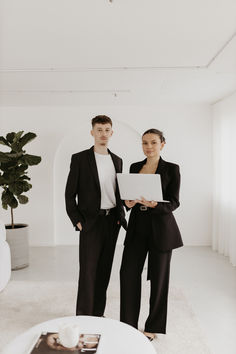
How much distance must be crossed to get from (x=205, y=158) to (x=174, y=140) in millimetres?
610

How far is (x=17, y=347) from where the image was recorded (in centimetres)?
153

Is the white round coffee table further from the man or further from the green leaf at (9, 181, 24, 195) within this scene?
the green leaf at (9, 181, 24, 195)

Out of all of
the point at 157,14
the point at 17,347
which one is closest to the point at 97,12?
the point at 157,14

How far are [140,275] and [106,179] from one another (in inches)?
31.8

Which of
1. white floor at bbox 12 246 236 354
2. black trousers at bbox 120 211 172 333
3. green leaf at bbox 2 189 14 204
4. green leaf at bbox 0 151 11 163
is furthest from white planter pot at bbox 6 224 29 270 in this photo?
black trousers at bbox 120 211 172 333

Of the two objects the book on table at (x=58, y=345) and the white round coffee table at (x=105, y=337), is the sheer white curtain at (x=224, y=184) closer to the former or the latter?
the white round coffee table at (x=105, y=337)

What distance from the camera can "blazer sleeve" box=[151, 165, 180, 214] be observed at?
2.36 metres

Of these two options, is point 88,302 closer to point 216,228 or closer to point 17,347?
point 17,347

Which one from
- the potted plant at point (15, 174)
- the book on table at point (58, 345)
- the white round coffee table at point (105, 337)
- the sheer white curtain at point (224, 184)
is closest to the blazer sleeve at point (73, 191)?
the white round coffee table at point (105, 337)

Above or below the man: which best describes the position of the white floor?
below

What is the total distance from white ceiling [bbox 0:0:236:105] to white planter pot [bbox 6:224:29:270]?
188 cm

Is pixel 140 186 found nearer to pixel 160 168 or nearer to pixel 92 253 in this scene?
pixel 160 168

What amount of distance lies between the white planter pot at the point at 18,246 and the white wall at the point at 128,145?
1.13 m

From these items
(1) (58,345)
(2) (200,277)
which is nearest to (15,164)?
(2) (200,277)
